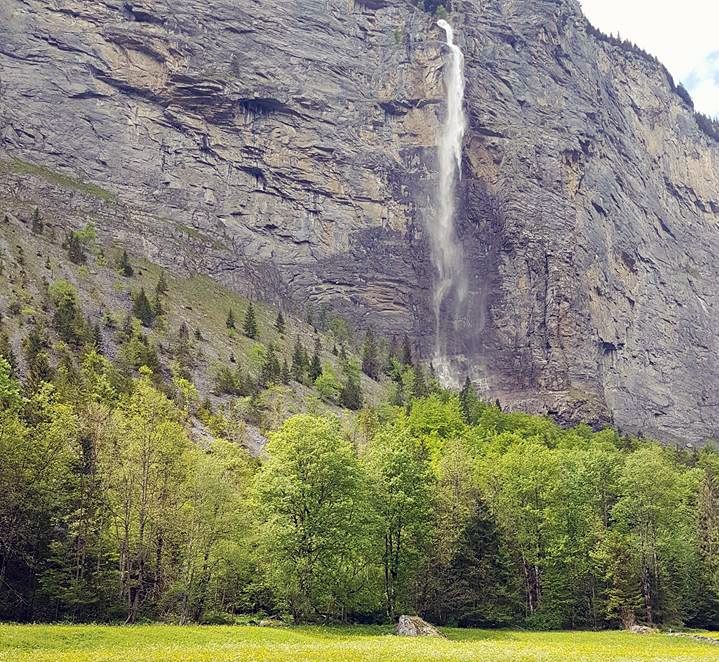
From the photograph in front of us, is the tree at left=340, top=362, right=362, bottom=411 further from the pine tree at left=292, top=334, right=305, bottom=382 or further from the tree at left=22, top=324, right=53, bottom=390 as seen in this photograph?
the tree at left=22, top=324, right=53, bottom=390

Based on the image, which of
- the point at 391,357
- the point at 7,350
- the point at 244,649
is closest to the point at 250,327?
the point at 391,357

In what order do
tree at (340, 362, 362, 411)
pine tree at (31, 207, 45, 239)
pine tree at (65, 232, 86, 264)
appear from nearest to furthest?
tree at (340, 362, 362, 411) < pine tree at (65, 232, 86, 264) < pine tree at (31, 207, 45, 239)

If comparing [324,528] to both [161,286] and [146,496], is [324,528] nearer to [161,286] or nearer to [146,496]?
[146,496]

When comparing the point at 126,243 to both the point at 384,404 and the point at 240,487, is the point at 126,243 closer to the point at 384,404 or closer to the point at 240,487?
the point at 384,404

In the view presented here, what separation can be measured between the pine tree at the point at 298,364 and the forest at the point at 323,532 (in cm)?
7117

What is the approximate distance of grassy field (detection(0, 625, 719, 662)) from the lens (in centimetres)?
2475

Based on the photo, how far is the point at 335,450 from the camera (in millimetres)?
47344

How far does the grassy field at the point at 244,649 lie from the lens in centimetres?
2475

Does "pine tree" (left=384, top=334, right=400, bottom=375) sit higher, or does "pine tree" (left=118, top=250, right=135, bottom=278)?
"pine tree" (left=118, top=250, right=135, bottom=278)

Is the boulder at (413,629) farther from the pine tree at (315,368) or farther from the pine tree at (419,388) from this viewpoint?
the pine tree at (315,368)

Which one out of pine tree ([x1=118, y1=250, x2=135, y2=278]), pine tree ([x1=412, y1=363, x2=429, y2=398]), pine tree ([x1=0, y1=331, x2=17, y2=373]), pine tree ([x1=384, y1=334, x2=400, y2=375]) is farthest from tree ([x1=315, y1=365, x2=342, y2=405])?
pine tree ([x1=0, y1=331, x2=17, y2=373])

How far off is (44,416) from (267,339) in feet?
335

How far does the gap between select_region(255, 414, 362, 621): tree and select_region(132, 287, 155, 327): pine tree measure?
306 feet

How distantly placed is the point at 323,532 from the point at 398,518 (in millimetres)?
6901
